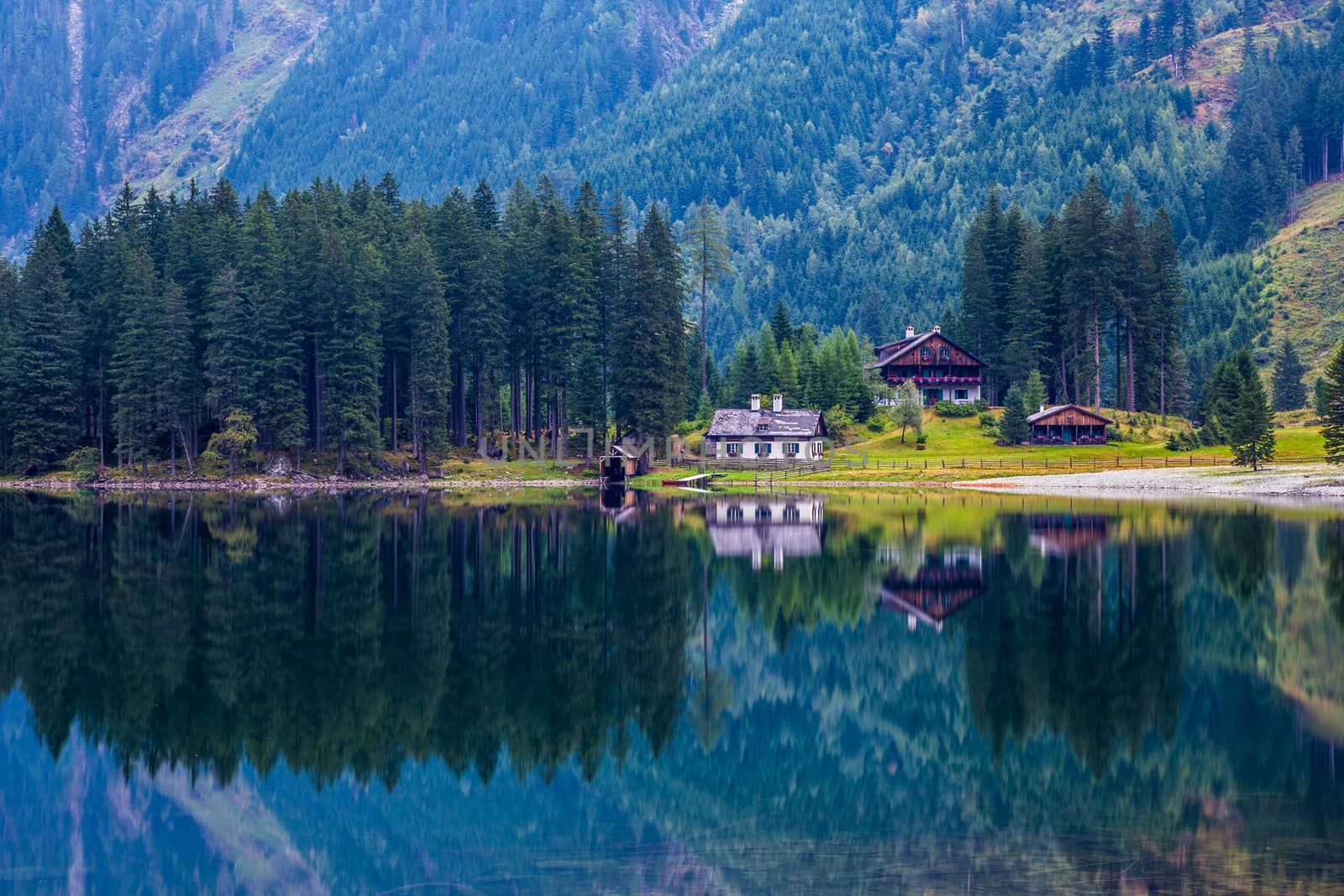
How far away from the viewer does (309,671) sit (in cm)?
2608

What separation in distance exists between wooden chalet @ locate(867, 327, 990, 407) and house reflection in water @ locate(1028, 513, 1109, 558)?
63.7 metres

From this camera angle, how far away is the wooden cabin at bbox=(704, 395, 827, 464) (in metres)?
109

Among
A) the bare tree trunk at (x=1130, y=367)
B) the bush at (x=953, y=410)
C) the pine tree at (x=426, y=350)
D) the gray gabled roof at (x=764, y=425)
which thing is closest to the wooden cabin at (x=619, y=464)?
the gray gabled roof at (x=764, y=425)

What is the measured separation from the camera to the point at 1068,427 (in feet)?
357

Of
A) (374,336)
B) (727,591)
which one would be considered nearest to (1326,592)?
(727,591)

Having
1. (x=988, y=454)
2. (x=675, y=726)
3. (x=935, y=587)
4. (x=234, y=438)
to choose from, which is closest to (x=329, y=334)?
(x=234, y=438)

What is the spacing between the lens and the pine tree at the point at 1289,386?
453ft

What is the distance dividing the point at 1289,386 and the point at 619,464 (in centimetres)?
8228

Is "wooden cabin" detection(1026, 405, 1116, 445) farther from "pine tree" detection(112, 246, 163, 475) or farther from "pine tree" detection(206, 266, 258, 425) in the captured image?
"pine tree" detection(112, 246, 163, 475)

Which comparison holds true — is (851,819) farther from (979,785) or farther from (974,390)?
(974,390)

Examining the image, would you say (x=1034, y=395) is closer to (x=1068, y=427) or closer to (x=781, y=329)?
(x=1068, y=427)

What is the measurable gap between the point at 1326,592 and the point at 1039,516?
90.1ft

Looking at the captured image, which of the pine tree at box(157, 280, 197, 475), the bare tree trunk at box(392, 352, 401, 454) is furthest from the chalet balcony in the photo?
the pine tree at box(157, 280, 197, 475)

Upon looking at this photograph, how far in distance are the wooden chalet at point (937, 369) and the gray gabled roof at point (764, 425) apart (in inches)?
784
